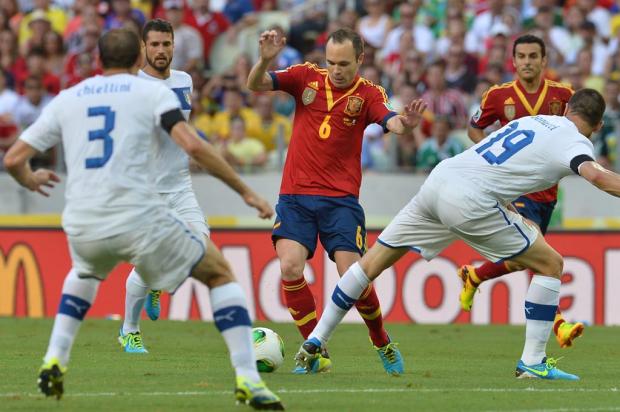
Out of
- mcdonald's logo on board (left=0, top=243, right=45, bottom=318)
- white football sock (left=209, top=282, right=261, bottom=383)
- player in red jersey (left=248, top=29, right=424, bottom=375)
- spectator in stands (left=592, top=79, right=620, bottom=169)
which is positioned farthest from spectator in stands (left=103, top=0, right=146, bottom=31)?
white football sock (left=209, top=282, right=261, bottom=383)

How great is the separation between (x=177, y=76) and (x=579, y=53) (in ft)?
32.6

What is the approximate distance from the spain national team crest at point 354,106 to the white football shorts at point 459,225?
104 cm

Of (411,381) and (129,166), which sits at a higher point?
(129,166)

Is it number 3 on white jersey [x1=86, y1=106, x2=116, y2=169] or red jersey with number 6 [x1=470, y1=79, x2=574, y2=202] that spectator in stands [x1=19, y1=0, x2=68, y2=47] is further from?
number 3 on white jersey [x1=86, y1=106, x2=116, y2=169]

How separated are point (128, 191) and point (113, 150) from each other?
254mm

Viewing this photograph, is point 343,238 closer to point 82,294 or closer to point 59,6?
point 82,294

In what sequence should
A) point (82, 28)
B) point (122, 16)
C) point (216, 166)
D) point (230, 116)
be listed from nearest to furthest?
point (216, 166) < point (230, 116) < point (82, 28) < point (122, 16)

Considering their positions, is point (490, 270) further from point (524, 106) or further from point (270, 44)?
point (270, 44)

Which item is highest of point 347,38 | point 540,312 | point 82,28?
point 347,38

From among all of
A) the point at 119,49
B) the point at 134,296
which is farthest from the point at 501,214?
the point at 134,296

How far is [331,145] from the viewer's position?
10516 millimetres

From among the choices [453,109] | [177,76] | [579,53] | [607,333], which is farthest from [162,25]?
[579,53]

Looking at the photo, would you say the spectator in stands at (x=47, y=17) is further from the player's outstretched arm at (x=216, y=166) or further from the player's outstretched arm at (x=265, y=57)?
the player's outstretched arm at (x=216, y=166)

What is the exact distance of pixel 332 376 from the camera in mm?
9906
